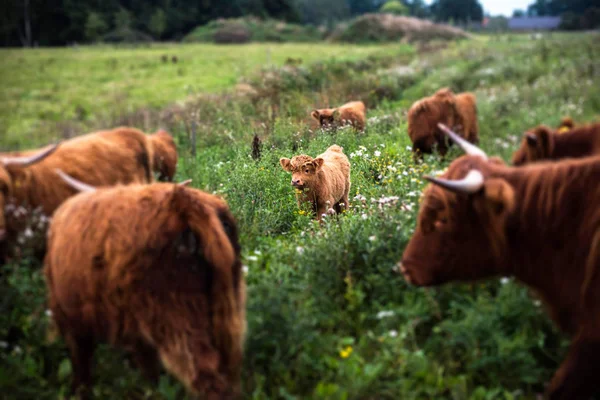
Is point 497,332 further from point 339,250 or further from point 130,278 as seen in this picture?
point 130,278

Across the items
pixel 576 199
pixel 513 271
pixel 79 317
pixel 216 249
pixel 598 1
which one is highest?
pixel 598 1

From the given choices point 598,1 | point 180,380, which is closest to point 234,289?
point 180,380

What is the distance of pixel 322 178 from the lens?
20.6 ft

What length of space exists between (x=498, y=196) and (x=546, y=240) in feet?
1.27

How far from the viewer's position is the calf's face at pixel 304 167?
6059 mm

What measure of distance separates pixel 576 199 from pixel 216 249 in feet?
6.61

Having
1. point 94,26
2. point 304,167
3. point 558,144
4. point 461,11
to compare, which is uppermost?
point 461,11

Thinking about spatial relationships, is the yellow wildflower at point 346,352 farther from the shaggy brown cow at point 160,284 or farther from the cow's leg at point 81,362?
the cow's leg at point 81,362

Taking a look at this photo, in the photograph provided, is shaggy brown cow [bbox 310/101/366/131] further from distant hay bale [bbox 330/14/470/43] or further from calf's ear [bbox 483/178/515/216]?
distant hay bale [bbox 330/14/470/43]

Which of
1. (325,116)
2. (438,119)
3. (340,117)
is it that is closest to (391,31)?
(438,119)

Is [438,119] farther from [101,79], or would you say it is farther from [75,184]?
[101,79]

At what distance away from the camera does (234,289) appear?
3.26m

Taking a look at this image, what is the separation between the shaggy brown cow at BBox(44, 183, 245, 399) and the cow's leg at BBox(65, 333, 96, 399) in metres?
0.05

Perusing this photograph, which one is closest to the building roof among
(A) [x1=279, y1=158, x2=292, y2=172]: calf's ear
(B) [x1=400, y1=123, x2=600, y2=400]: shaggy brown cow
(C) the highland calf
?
(C) the highland calf
